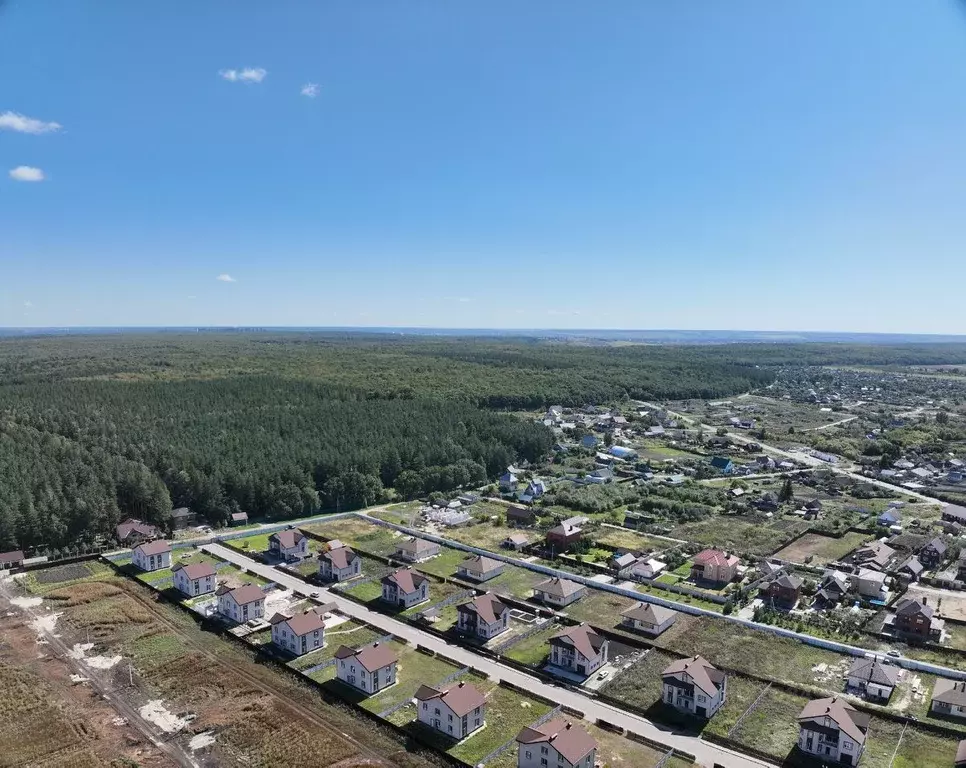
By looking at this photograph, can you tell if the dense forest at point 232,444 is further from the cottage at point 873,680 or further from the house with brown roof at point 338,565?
the cottage at point 873,680

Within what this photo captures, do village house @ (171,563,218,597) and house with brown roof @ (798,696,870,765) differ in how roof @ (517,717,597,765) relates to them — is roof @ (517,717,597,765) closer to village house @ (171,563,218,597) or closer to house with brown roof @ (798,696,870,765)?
house with brown roof @ (798,696,870,765)

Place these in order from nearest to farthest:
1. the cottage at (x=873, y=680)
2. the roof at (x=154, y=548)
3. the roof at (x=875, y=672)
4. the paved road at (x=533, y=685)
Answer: the paved road at (x=533, y=685), the cottage at (x=873, y=680), the roof at (x=875, y=672), the roof at (x=154, y=548)

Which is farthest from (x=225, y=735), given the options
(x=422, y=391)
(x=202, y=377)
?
(x=202, y=377)

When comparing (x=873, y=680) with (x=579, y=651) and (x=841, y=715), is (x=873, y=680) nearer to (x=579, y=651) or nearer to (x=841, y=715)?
(x=841, y=715)

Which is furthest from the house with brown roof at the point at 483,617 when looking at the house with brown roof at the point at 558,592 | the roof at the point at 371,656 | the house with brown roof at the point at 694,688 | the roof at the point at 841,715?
the roof at the point at 841,715

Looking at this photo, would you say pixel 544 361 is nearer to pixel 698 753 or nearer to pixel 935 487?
pixel 935 487

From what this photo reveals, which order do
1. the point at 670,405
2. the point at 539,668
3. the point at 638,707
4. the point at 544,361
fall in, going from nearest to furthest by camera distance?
1. the point at 638,707
2. the point at 539,668
3. the point at 670,405
4. the point at 544,361
